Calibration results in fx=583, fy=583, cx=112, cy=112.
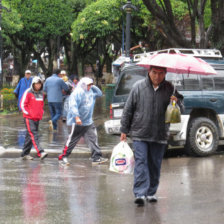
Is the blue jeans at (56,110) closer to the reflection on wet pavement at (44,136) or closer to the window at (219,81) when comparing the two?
the reflection on wet pavement at (44,136)

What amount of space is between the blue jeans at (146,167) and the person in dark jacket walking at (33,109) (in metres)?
4.59

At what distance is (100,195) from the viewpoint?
7.73m

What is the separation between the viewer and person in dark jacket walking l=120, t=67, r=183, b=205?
23.2ft

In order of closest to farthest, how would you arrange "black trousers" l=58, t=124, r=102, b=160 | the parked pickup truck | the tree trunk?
"black trousers" l=58, t=124, r=102, b=160, the parked pickup truck, the tree trunk

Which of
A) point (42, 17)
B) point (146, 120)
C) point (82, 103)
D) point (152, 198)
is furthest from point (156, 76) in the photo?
point (42, 17)

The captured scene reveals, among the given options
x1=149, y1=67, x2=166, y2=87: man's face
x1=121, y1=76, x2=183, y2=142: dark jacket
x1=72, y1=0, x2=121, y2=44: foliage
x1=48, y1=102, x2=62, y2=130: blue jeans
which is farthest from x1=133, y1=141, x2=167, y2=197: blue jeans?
x1=72, y1=0, x2=121, y2=44: foliage

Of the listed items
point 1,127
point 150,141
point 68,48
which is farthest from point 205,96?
point 68,48

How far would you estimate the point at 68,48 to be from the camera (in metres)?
51.8

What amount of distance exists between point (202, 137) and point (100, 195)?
462cm

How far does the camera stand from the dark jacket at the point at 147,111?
278 inches

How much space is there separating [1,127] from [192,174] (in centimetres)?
918

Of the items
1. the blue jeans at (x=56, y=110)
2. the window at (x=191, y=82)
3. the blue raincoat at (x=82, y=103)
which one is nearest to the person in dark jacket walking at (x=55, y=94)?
the blue jeans at (x=56, y=110)

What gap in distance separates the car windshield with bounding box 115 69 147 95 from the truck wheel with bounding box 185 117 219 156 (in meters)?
1.44

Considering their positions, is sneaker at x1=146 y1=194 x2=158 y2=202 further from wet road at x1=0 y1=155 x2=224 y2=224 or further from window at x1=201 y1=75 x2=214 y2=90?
window at x1=201 y1=75 x2=214 y2=90
